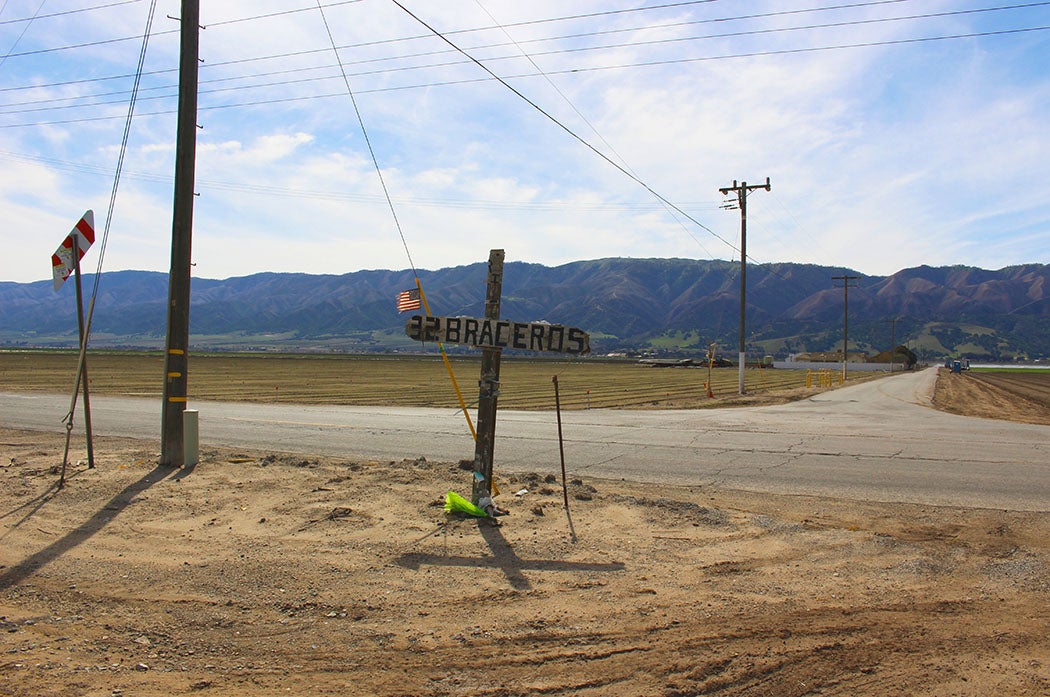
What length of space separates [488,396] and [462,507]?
1076mm

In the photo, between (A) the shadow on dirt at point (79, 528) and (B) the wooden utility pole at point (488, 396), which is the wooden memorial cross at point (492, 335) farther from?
(A) the shadow on dirt at point (79, 528)

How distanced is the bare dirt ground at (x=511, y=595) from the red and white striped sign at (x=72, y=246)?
2.66 meters

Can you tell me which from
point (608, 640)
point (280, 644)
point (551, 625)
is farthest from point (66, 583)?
point (608, 640)

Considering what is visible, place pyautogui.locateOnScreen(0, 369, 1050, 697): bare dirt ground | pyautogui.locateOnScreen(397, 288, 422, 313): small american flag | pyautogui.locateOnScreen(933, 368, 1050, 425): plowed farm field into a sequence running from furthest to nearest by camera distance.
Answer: pyautogui.locateOnScreen(933, 368, 1050, 425): plowed farm field
pyautogui.locateOnScreen(397, 288, 422, 313): small american flag
pyautogui.locateOnScreen(0, 369, 1050, 697): bare dirt ground

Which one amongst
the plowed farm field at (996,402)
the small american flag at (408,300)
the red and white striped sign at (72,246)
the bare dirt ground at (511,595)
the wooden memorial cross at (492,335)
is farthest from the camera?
the plowed farm field at (996,402)

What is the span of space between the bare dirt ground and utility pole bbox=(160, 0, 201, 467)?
139 centimetres

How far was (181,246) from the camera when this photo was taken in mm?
9383

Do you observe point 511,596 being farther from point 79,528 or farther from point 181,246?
point 181,246

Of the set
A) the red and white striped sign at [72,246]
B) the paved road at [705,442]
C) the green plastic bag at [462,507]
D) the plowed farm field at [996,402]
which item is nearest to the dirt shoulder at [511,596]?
the green plastic bag at [462,507]

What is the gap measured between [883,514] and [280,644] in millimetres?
6025

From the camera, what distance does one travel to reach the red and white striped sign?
8719 mm

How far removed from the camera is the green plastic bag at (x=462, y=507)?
6.84 meters

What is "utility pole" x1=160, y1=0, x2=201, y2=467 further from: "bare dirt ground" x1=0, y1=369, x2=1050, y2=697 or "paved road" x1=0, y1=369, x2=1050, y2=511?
"paved road" x1=0, y1=369, x2=1050, y2=511

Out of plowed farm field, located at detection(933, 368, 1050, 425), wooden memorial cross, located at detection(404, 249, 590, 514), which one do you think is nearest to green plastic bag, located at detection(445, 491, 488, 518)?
wooden memorial cross, located at detection(404, 249, 590, 514)
